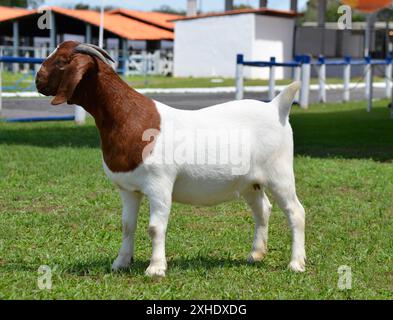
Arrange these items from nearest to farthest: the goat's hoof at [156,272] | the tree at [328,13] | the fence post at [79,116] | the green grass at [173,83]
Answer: the goat's hoof at [156,272]
the fence post at [79,116]
the green grass at [173,83]
the tree at [328,13]

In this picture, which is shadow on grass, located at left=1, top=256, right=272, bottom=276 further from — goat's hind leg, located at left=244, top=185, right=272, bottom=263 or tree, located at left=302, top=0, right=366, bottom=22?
tree, located at left=302, top=0, right=366, bottom=22

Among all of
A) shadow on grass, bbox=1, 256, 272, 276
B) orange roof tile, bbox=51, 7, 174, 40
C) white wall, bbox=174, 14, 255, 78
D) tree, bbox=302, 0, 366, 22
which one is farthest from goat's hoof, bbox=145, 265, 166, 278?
tree, bbox=302, 0, 366, 22

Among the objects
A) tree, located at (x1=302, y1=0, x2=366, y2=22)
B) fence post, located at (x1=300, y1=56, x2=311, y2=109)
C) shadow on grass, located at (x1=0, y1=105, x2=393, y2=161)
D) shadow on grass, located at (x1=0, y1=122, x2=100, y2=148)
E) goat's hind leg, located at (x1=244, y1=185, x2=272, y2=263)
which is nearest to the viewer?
goat's hind leg, located at (x1=244, y1=185, x2=272, y2=263)

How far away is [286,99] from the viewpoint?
4.72m

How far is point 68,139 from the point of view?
38.3ft

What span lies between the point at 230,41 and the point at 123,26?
9.08 metres

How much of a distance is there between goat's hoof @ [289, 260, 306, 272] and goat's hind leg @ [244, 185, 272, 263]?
313 millimetres

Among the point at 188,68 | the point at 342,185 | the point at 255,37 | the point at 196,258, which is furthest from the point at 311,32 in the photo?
the point at 196,258

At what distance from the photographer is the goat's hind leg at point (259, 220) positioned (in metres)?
4.97

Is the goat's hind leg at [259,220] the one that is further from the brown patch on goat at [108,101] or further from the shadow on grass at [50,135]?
the shadow on grass at [50,135]

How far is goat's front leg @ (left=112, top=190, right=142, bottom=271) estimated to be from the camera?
15.0 feet

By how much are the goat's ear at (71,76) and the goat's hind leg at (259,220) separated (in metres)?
1.46

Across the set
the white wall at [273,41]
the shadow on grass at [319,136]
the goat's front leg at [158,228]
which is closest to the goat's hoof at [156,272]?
the goat's front leg at [158,228]

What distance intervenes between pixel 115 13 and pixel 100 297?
45766 millimetres
